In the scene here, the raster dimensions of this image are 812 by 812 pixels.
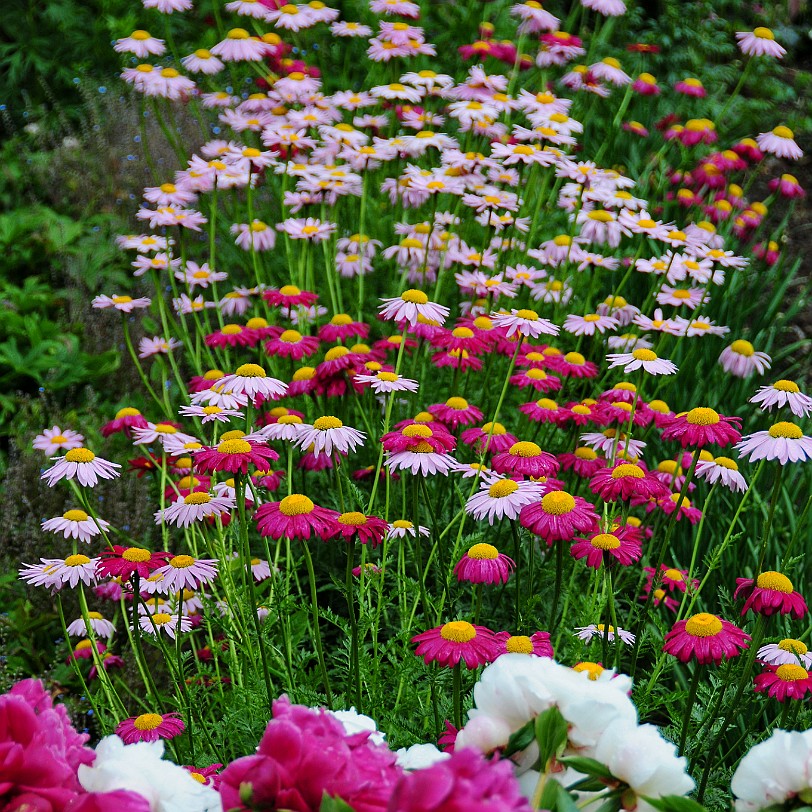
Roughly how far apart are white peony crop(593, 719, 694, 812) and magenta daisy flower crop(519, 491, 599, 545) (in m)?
0.91

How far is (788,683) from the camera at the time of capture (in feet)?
5.18

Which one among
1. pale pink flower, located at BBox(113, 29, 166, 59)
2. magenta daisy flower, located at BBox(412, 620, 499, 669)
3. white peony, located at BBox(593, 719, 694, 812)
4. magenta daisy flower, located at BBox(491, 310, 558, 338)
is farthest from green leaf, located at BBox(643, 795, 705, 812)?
pale pink flower, located at BBox(113, 29, 166, 59)

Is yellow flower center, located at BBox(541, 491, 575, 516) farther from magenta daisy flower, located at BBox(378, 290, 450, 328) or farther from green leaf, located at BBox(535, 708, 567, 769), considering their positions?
green leaf, located at BBox(535, 708, 567, 769)

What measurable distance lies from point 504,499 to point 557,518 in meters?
0.14

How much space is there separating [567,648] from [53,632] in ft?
5.03

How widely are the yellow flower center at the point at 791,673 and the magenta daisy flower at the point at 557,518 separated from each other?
0.39m

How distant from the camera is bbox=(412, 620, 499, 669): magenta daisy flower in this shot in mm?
1374

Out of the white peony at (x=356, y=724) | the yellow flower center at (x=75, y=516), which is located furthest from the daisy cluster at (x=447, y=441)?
the white peony at (x=356, y=724)

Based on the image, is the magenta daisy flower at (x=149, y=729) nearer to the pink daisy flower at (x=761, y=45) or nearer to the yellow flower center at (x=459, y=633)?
the yellow flower center at (x=459, y=633)

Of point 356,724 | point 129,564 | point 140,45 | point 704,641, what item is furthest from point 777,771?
point 140,45

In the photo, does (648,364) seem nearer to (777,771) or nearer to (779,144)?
(777,771)

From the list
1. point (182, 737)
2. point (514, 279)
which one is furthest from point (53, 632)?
point (514, 279)

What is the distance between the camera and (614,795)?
0.74m

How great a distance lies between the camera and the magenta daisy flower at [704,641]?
150 centimetres
